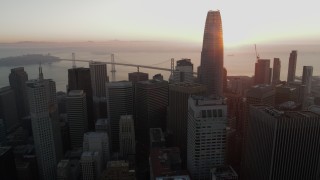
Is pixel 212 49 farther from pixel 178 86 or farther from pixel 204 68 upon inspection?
pixel 178 86


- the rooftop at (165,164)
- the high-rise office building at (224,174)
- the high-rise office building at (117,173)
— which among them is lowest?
the high-rise office building at (117,173)

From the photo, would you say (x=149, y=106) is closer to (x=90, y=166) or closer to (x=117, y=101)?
(x=117, y=101)

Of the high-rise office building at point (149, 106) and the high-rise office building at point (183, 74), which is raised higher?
the high-rise office building at point (183, 74)

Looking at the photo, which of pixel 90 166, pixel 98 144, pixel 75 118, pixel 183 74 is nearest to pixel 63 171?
pixel 90 166

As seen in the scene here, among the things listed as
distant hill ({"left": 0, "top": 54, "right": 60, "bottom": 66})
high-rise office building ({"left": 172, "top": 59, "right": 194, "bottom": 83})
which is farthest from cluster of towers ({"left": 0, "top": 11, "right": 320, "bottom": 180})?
distant hill ({"left": 0, "top": 54, "right": 60, "bottom": 66})

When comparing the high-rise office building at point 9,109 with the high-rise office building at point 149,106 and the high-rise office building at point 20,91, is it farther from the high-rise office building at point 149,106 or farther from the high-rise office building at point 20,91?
the high-rise office building at point 149,106

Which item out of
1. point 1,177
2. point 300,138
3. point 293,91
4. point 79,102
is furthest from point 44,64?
point 300,138

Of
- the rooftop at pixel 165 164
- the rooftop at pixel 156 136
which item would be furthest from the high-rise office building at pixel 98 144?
the rooftop at pixel 165 164
